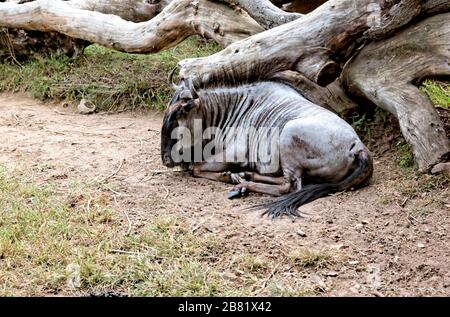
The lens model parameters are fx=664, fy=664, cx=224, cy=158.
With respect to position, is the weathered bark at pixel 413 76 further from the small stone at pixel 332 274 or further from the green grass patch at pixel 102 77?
the green grass patch at pixel 102 77

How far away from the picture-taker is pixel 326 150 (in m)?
4.73

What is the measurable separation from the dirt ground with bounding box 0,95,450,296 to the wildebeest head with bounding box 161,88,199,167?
164 mm

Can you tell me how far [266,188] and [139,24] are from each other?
281 centimetres

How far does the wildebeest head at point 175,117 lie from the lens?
533 centimetres

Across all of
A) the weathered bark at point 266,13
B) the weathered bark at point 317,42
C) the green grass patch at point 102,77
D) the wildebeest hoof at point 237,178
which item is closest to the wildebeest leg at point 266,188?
the wildebeest hoof at point 237,178

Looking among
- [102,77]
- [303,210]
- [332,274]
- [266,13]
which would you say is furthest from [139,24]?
[332,274]

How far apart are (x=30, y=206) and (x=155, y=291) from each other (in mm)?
1540

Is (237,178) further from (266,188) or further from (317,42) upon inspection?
(317,42)

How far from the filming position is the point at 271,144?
513 centimetres

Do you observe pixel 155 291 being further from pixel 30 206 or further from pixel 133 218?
pixel 30 206

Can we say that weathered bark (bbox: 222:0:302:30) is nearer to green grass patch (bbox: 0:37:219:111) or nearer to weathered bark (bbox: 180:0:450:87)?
weathered bark (bbox: 180:0:450:87)

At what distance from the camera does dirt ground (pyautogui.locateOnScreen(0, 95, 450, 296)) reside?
370 centimetres

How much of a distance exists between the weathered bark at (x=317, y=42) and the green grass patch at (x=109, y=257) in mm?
1600
